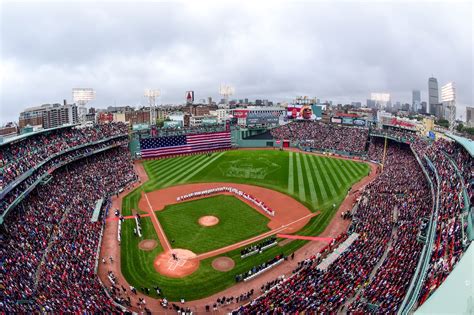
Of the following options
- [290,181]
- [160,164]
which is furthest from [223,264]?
[160,164]

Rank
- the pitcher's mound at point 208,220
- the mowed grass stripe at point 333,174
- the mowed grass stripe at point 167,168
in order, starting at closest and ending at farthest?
the pitcher's mound at point 208,220
the mowed grass stripe at point 333,174
the mowed grass stripe at point 167,168

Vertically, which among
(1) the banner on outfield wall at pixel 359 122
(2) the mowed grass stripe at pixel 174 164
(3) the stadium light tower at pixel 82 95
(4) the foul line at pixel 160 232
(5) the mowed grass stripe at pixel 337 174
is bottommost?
(4) the foul line at pixel 160 232

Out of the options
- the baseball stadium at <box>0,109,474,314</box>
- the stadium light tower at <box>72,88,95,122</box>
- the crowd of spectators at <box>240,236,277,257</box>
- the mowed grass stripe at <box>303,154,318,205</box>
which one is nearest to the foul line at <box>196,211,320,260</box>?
the baseball stadium at <box>0,109,474,314</box>

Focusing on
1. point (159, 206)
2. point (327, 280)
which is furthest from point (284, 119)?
point (327, 280)

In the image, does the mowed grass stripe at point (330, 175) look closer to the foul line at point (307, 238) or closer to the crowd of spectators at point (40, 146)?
the foul line at point (307, 238)

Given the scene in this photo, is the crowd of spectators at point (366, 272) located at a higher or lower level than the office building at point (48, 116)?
lower

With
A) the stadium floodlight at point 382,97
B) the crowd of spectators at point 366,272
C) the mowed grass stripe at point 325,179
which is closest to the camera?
the crowd of spectators at point 366,272

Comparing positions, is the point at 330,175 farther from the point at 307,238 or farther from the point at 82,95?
the point at 82,95

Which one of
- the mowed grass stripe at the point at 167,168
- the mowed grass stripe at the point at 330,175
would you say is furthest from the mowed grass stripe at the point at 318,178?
the mowed grass stripe at the point at 167,168

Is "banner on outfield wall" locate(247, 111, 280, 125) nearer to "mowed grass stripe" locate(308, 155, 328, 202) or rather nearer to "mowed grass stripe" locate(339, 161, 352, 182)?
"mowed grass stripe" locate(308, 155, 328, 202)
